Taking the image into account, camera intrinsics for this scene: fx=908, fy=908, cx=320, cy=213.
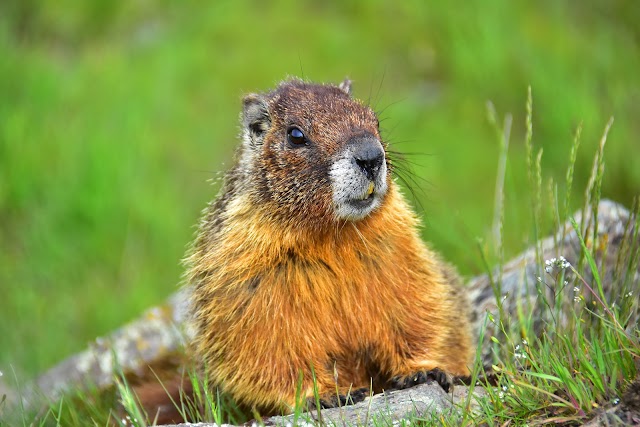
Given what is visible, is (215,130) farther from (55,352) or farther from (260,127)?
(260,127)

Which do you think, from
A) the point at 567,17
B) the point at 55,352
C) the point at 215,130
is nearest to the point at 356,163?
the point at 55,352

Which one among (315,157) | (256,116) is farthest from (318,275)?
(256,116)

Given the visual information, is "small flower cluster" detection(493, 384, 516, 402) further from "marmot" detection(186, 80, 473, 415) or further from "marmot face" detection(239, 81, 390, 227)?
"marmot face" detection(239, 81, 390, 227)

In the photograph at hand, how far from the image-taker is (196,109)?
28.2 ft

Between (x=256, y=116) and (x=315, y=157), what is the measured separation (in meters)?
0.67

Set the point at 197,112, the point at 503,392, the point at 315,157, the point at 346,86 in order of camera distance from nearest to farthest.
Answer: the point at 503,392 < the point at 315,157 < the point at 346,86 < the point at 197,112

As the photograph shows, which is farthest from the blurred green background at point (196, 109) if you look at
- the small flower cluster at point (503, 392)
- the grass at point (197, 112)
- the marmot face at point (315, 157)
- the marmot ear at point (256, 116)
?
the small flower cluster at point (503, 392)

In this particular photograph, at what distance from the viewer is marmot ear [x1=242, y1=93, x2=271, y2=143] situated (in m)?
4.42

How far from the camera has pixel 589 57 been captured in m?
7.96

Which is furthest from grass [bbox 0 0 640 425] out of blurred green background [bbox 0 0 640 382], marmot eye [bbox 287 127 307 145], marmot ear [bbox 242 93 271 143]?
marmot eye [bbox 287 127 307 145]

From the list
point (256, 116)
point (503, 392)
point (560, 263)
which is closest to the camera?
point (503, 392)

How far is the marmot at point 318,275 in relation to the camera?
3885mm

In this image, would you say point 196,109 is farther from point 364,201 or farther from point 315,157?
point 364,201

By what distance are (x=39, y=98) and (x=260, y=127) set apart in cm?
445
